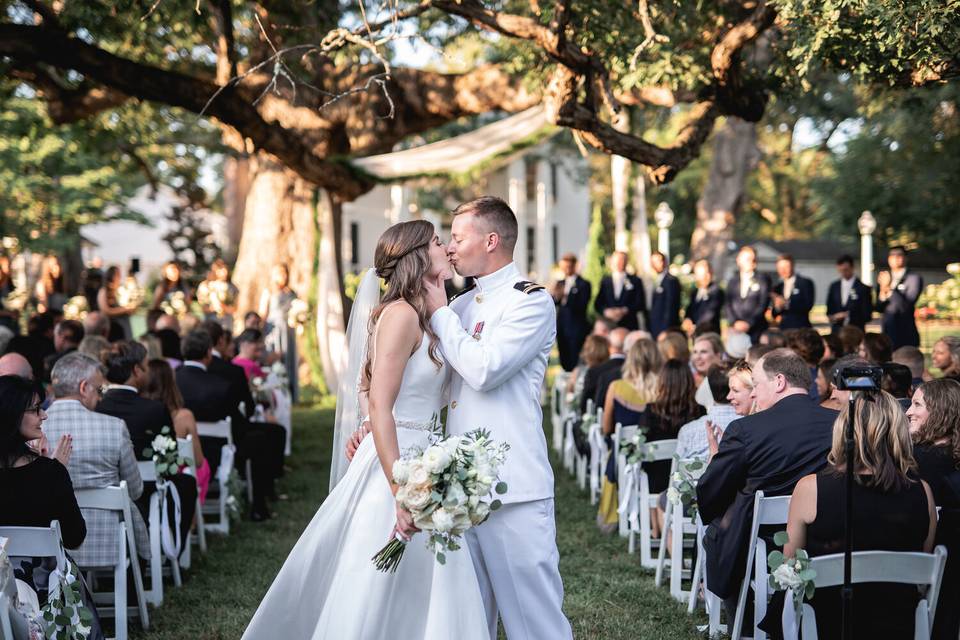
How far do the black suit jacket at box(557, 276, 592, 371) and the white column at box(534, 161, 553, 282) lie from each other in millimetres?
25996

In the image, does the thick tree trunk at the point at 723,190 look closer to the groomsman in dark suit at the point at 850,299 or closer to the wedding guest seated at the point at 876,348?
the groomsman in dark suit at the point at 850,299

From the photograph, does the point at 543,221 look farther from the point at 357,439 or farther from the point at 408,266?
the point at 408,266

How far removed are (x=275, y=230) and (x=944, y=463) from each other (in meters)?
14.0

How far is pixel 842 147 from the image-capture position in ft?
119

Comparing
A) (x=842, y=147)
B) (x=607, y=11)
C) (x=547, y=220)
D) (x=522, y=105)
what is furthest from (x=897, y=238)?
(x=607, y=11)

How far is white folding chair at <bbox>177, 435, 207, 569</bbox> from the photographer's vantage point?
7.07 m

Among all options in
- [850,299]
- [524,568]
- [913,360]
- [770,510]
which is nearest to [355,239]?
[850,299]

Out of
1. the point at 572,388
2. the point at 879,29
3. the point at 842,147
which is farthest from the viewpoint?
the point at 842,147

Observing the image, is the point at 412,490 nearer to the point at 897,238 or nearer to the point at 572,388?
the point at 572,388

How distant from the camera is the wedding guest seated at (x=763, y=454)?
4895mm

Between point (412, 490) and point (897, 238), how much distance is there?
32928 mm

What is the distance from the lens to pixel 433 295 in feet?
13.3

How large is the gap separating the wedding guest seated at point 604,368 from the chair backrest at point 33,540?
5636 mm

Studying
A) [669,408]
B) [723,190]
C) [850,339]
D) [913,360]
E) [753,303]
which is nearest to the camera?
[669,408]
